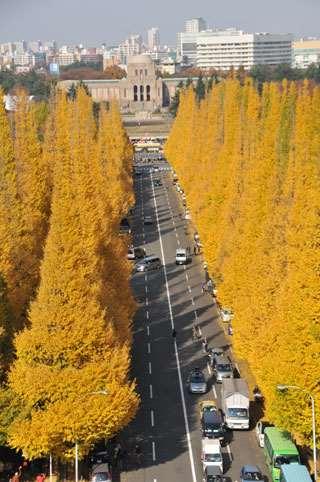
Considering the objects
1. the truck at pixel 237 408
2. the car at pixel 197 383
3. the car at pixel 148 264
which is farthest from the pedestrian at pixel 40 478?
the car at pixel 148 264

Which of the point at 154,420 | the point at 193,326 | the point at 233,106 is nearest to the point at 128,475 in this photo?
the point at 154,420

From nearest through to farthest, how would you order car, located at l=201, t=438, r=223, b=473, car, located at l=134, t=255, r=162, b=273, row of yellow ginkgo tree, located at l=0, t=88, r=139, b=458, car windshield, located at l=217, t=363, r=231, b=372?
row of yellow ginkgo tree, located at l=0, t=88, r=139, b=458, car, located at l=201, t=438, r=223, b=473, car windshield, located at l=217, t=363, r=231, b=372, car, located at l=134, t=255, r=162, b=273

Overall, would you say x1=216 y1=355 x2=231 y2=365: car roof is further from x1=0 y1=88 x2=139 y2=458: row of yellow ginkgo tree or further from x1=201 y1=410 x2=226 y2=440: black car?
x1=201 y1=410 x2=226 y2=440: black car

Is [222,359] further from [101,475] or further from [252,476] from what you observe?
[101,475]

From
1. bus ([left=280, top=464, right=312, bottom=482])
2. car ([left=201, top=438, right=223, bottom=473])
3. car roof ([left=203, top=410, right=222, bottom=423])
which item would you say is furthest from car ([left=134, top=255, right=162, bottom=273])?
bus ([left=280, top=464, right=312, bottom=482])

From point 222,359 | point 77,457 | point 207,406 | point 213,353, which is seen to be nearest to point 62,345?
point 77,457
